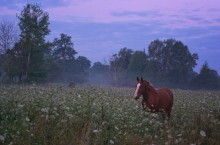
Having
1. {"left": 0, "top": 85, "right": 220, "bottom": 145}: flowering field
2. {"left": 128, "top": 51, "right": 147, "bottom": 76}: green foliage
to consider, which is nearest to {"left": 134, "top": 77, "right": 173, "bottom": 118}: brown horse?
{"left": 0, "top": 85, "right": 220, "bottom": 145}: flowering field

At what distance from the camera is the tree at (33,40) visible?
5647 centimetres

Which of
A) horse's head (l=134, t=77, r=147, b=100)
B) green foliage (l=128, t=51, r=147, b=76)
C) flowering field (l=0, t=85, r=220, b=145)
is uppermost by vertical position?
green foliage (l=128, t=51, r=147, b=76)

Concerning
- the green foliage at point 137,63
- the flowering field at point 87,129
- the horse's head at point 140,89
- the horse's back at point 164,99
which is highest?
the green foliage at point 137,63

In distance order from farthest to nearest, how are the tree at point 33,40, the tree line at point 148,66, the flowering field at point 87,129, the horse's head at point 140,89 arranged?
1. the tree line at point 148,66
2. the tree at point 33,40
3. the horse's head at point 140,89
4. the flowering field at point 87,129

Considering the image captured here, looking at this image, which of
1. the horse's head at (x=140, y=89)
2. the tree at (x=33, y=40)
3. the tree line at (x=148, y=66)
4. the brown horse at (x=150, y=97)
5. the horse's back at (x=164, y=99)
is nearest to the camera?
the horse's head at (x=140, y=89)

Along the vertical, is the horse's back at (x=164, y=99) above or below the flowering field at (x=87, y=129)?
above

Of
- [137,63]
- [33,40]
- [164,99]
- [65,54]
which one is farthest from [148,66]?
[164,99]

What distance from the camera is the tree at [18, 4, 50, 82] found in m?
56.5

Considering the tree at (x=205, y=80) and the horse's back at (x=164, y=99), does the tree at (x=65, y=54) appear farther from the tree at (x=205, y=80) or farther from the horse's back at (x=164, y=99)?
the horse's back at (x=164, y=99)

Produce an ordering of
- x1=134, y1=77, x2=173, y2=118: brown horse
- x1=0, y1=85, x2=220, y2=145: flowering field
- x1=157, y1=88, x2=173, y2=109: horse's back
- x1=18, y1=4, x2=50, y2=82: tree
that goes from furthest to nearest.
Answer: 1. x1=18, y1=4, x2=50, y2=82: tree
2. x1=157, y1=88, x2=173, y2=109: horse's back
3. x1=134, y1=77, x2=173, y2=118: brown horse
4. x1=0, y1=85, x2=220, y2=145: flowering field

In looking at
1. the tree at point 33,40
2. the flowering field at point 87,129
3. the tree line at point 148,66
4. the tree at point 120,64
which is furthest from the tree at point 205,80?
the flowering field at point 87,129

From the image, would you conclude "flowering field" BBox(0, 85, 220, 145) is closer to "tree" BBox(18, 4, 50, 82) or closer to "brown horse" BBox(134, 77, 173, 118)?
"brown horse" BBox(134, 77, 173, 118)

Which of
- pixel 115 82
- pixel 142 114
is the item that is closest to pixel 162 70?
pixel 115 82

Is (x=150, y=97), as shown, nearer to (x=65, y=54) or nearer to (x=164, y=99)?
(x=164, y=99)
